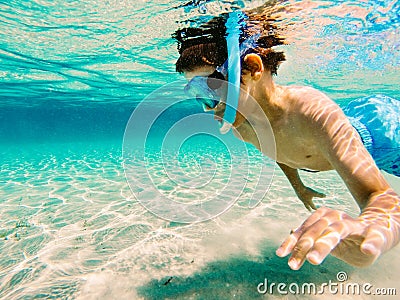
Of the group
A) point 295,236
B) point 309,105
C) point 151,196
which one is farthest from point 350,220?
point 151,196

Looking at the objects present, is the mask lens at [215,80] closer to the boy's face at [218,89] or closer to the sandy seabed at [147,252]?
the boy's face at [218,89]

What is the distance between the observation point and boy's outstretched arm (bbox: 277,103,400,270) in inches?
45.2

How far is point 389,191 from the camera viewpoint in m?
1.53

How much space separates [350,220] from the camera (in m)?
1.25

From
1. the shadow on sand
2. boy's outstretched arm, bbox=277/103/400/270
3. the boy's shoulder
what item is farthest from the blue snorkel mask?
the shadow on sand

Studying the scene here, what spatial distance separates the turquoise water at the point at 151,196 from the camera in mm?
3371

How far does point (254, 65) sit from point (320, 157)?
1.20 meters

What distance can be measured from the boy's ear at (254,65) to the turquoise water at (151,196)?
82.8 inches

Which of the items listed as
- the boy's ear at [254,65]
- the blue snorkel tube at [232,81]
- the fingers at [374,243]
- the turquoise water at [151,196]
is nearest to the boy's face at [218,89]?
the blue snorkel tube at [232,81]

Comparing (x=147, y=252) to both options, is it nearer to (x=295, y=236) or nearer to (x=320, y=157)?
(x=320, y=157)

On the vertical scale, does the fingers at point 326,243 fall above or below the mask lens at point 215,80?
below

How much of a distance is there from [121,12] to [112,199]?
19.8 feet

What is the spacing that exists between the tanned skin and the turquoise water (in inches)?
76.6

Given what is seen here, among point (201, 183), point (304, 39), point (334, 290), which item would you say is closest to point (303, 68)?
point (304, 39)
